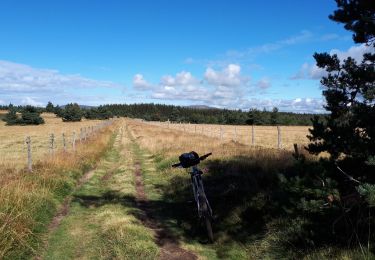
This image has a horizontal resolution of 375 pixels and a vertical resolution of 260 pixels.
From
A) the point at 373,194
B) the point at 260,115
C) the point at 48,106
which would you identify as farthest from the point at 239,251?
the point at 48,106

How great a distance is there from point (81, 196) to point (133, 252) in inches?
218

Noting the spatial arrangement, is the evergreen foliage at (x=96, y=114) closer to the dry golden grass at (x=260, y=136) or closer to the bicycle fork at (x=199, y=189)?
the dry golden grass at (x=260, y=136)

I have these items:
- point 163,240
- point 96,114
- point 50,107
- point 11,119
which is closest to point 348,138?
point 163,240

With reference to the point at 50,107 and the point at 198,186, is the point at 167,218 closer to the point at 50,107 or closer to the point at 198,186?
the point at 198,186

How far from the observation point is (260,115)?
100500mm

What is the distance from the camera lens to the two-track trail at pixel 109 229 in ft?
22.9

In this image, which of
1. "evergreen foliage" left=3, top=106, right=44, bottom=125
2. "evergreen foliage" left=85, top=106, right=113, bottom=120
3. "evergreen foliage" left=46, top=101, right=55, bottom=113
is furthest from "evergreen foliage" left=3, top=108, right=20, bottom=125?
"evergreen foliage" left=46, top=101, right=55, bottom=113

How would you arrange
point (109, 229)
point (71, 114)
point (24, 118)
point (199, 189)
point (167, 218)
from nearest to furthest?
1. point (199, 189)
2. point (109, 229)
3. point (167, 218)
4. point (24, 118)
5. point (71, 114)

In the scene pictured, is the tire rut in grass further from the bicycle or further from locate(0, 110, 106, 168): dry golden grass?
locate(0, 110, 106, 168): dry golden grass

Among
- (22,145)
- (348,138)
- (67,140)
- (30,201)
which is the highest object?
(348,138)

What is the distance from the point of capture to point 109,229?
8.11m

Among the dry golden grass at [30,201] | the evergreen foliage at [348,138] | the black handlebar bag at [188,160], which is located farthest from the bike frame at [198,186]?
the dry golden grass at [30,201]

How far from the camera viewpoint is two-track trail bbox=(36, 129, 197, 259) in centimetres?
699

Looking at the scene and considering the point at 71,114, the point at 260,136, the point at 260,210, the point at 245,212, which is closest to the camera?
the point at 260,210
